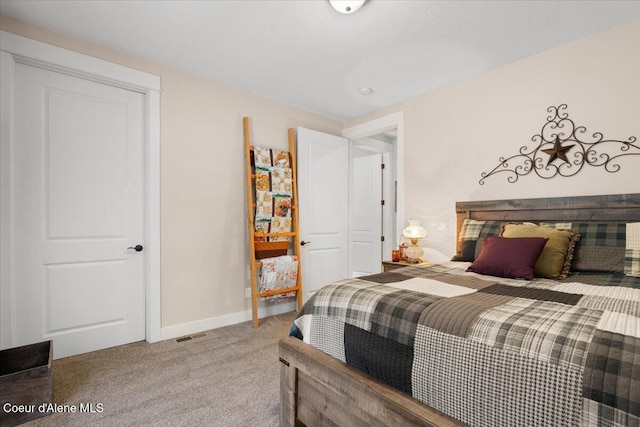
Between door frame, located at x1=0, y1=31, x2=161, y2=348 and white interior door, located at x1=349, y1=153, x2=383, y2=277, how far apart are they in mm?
3015

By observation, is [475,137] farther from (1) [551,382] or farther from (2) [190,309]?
(2) [190,309]

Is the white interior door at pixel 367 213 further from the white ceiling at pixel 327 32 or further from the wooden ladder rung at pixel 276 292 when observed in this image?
the white ceiling at pixel 327 32

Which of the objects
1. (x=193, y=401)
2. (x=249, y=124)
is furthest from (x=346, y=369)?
(x=249, y=124)

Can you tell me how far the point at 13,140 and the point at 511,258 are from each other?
331 centimetres

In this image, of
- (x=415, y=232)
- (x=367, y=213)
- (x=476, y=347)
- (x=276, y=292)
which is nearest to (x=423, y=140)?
(x=415, y=232)

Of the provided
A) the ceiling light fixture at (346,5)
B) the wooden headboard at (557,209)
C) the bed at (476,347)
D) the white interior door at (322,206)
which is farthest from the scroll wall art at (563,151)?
the white interior door at (322,206)

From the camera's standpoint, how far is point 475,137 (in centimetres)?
291

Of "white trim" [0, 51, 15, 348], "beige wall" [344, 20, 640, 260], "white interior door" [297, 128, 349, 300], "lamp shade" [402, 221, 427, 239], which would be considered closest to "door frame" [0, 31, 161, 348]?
"white trim" [0, 51, 15, 348]

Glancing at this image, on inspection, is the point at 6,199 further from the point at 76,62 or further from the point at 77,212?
the point at 76,62

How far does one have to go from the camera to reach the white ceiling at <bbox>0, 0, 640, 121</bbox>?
78.0 inches

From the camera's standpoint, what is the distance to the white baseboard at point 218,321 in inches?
108

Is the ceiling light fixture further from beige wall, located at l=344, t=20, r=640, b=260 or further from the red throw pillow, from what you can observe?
the red throw pillow

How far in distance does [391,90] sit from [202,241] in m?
2.39

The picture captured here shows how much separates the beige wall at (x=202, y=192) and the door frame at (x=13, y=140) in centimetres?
7
